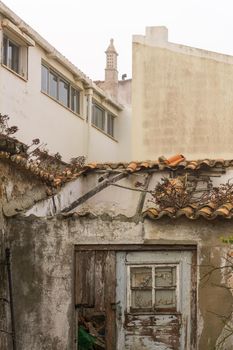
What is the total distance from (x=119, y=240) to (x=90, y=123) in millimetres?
12748

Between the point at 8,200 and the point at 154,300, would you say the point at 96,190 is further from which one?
the point at 154,300

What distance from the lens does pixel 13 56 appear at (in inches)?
711

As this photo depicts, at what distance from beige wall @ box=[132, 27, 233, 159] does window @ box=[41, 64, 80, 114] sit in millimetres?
2242

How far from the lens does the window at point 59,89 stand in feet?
65.3

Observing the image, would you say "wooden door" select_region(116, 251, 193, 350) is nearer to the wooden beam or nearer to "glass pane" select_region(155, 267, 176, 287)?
"glass pane" select_region(155, 267, 176, 287)

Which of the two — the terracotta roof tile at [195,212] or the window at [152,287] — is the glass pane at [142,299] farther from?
the terracotta roof tile at [195,212]

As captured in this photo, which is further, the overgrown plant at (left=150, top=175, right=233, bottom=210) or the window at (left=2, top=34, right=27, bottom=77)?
the window at (left=2, top=34, right=27, bottom=77)

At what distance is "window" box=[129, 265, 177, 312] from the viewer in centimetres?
1080

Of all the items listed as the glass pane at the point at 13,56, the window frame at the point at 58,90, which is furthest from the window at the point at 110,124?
the glass pane at the point at 13,56

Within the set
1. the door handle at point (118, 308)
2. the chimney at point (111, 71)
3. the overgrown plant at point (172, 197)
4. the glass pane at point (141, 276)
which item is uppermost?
the chimney at point (111, 71)

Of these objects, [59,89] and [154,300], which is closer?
[154,300]

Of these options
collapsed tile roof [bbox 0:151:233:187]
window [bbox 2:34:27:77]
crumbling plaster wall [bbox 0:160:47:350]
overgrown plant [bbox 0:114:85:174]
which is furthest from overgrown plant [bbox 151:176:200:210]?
window [bbox 2:34:27:77]

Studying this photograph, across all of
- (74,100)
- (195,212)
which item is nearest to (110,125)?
(74,100)

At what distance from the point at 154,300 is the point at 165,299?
17cm
